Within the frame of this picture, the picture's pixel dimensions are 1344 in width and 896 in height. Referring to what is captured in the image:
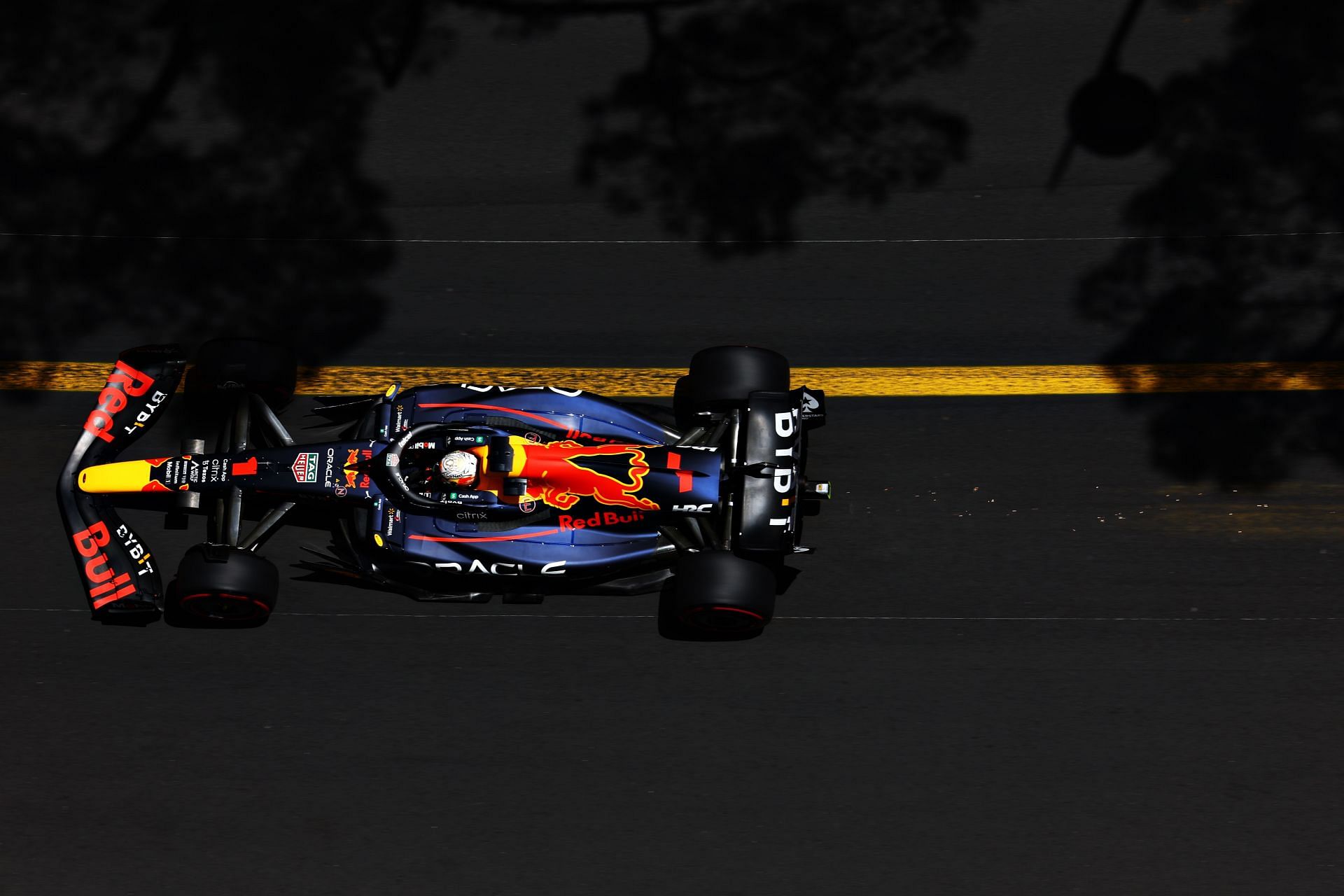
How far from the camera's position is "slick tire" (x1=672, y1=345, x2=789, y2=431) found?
873 cm

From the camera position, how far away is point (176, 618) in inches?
350

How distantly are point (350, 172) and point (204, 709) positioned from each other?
345cm

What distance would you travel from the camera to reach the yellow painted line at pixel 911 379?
974 centimetres

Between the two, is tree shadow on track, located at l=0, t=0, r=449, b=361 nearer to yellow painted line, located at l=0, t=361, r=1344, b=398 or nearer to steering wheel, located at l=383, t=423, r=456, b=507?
yellow painted line, located at l=0, t=361, r=1344, b=398

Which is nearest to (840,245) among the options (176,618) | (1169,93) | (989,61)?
(989,61)

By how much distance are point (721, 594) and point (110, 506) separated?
340cm

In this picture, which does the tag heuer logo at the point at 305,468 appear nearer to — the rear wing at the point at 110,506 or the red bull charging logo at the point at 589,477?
the rear wing at the point at 110,506

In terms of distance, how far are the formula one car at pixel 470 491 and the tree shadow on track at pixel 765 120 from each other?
1.60 m

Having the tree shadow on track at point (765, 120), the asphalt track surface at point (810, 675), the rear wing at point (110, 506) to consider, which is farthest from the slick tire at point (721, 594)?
the rear wing at point (110, 506)

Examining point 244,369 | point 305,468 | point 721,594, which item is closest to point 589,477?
point 721,594

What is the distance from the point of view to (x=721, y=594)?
8273 mm

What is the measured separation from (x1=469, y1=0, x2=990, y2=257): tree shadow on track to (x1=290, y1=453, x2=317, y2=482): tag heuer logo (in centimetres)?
275

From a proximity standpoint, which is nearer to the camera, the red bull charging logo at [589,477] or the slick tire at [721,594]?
the slick tire at [721,594]

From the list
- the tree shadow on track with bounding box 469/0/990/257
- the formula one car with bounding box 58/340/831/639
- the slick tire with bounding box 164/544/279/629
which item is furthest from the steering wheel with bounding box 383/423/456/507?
the tree shadow on track with bounding box 469/0/990/257
